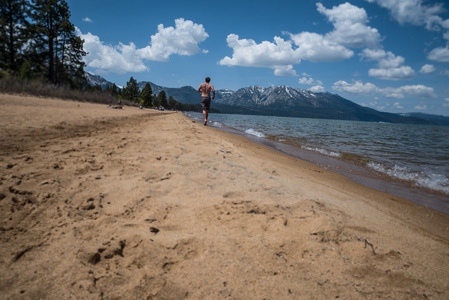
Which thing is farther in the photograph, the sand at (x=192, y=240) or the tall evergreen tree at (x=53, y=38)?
the tall evergreen tree at (x=53, y=38)

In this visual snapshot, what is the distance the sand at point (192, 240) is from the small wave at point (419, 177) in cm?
344

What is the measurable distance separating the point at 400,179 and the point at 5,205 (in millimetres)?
9012

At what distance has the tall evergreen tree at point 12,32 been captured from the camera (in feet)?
78.4

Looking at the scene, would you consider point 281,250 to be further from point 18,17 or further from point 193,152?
point 18,17

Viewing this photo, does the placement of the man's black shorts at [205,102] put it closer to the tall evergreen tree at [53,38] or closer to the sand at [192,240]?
the sand at [192,240]

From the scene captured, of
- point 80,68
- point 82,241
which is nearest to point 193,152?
point 82,241

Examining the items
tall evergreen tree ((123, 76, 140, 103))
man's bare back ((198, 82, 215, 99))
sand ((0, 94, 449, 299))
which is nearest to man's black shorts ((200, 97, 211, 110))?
man's bare back ((198, 82, 215, 99))

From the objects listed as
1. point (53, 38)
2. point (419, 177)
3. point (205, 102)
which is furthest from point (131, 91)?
point (419, 177)

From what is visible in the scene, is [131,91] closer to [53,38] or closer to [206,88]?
[53,38]

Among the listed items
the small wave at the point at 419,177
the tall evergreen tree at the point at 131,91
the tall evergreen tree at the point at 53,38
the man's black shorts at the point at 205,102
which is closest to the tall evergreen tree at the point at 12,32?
the tall evergreen tree at the point at 53,38

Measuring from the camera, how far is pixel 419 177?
6508 mm

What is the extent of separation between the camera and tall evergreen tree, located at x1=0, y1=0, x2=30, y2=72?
23.9 metres

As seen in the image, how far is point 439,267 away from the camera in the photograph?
1.87 meters

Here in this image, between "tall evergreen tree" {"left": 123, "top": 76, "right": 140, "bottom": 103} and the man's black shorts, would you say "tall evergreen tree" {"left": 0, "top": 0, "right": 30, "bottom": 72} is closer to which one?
the man's black shorts
